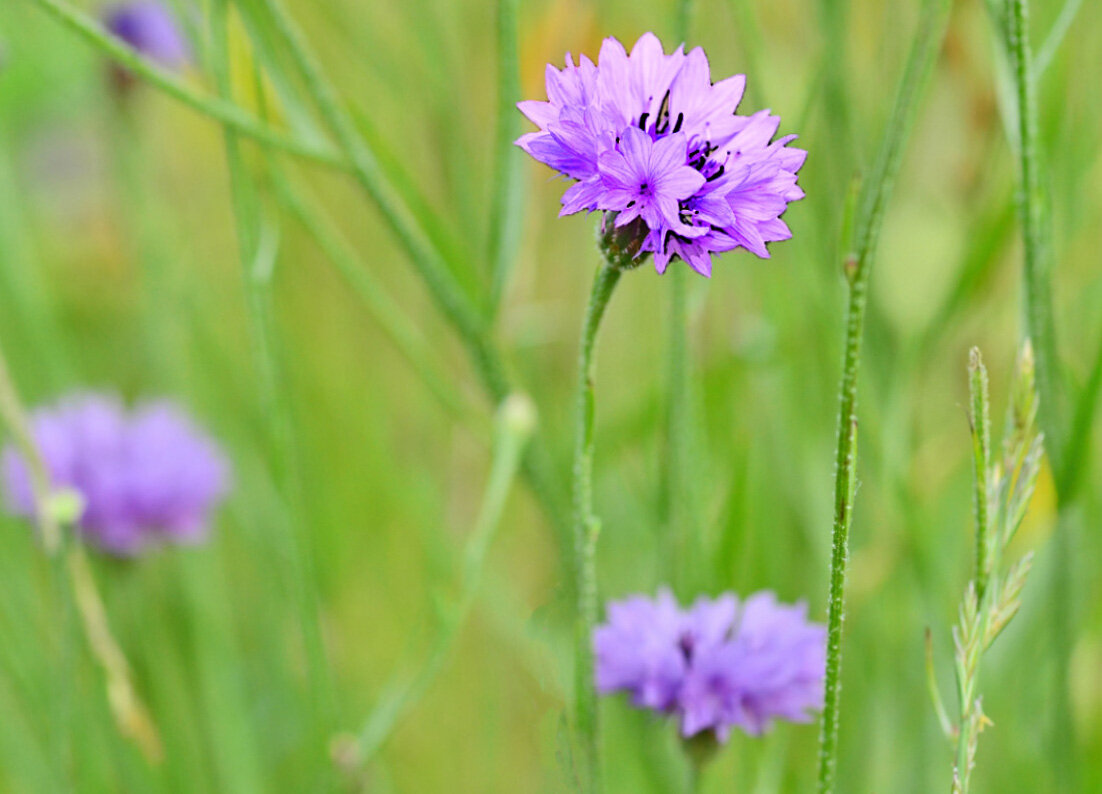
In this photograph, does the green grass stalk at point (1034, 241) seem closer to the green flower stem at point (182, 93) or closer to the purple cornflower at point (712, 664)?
the purple cornflower at point (712, 664)

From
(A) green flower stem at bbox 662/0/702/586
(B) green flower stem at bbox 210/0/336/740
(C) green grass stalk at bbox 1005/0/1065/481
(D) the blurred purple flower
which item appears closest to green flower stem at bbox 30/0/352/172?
(B) green flower stem at bbox 210/0/336/740

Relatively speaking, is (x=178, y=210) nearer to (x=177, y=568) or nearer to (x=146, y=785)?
(x=177, y=568)

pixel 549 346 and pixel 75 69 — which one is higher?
pixel 75 69

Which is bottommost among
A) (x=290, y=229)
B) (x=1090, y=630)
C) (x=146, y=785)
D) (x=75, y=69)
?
(x=146, y=785)

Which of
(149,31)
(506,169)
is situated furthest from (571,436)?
(149,31)

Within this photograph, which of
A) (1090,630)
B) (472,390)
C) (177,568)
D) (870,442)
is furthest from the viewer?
(472,390)

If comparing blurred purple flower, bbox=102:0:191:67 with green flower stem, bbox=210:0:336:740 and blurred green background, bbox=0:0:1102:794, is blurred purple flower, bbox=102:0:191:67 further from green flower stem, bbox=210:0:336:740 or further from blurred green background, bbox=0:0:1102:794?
green flower stem, bbox=210:0:336:740

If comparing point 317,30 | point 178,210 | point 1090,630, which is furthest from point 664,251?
point 178,210
